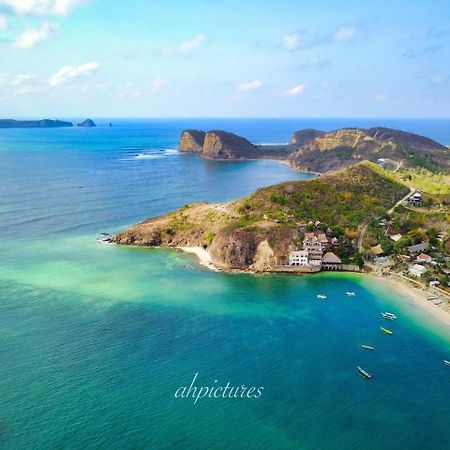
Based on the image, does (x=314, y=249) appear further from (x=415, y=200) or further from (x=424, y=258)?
(x=415, y=200)

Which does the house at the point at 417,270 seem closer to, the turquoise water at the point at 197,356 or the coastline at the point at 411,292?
the coastline at the point at 411,292

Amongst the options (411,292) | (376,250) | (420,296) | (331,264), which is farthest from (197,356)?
(376,250)

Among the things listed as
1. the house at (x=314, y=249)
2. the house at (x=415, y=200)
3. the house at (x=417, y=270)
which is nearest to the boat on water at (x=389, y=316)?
the house at (x=417, y=270)

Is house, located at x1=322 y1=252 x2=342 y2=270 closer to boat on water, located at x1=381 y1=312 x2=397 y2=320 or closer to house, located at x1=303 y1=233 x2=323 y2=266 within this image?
house, located at x1=303 y1=233 x2=323 y2=266

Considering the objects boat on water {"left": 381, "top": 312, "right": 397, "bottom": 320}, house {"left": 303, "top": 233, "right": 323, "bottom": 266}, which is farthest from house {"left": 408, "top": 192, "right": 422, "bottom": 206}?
boat on water {"left": 381, "top": 312, "right": 397, "bottom": 320}

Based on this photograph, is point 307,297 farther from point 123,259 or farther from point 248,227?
point 123,259

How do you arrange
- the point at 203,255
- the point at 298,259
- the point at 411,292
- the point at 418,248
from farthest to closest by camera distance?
1. the point at 203,255
2. the point at 418,248
3. the point at 298,259
4. the point at 411,292
